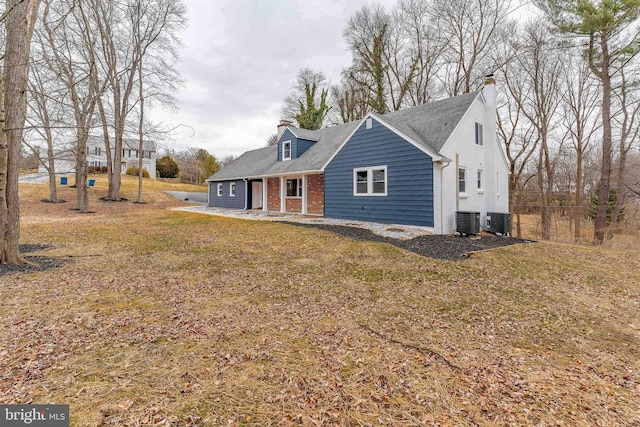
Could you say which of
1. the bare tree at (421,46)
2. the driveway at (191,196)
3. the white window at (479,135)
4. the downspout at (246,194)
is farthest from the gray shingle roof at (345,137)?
the bare tree at (421,46)

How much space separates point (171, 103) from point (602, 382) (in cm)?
2578

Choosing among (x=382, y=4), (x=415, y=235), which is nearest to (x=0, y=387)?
Answer: (x=415, y=235)

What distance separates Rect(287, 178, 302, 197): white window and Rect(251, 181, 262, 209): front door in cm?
405

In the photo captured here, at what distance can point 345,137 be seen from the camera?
1678 cm

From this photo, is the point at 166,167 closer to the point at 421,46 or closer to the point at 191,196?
the point at 191,196

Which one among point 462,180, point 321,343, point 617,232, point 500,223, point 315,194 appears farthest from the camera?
point 315,194

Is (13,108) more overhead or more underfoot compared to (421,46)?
more underfoot

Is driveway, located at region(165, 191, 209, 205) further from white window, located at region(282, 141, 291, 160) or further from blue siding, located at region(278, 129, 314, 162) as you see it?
blue siding, located at region(278, 129, 314, 162)

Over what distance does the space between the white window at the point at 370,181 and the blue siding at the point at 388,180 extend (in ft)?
0.58

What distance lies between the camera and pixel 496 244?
9562 millimetres

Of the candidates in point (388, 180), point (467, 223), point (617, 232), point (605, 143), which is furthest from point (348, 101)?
point (617, 232)

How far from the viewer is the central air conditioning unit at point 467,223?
1076cm

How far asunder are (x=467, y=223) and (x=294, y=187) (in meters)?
10.2

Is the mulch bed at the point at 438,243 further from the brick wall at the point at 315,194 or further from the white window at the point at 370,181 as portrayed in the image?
the brick wall at the point at 315,194
